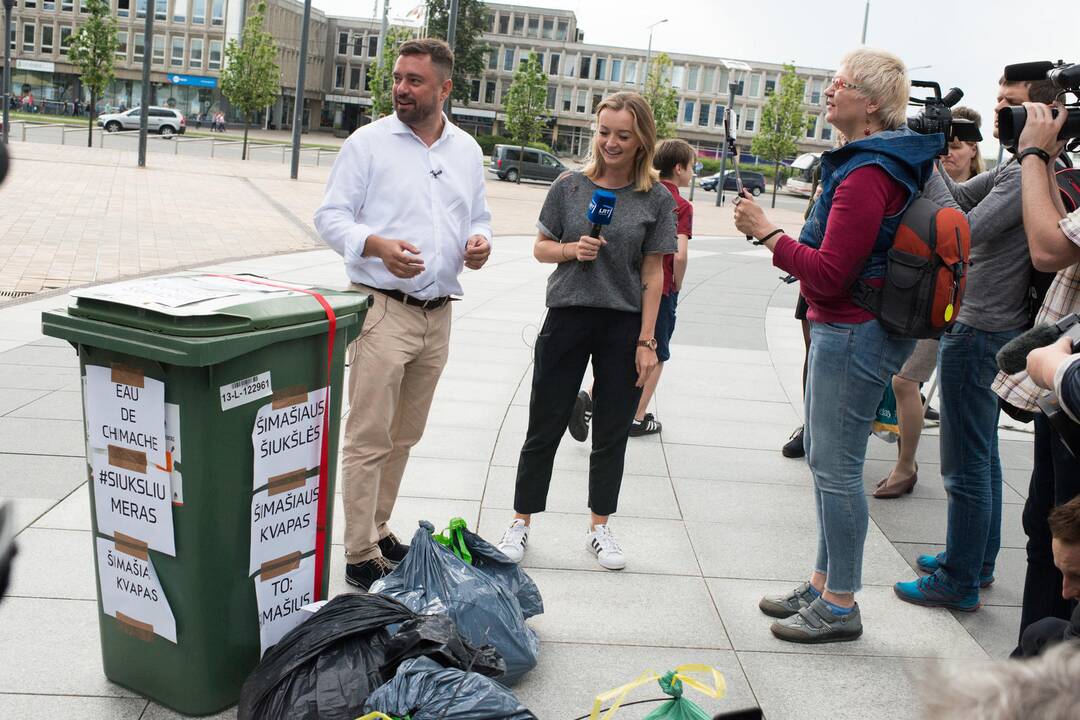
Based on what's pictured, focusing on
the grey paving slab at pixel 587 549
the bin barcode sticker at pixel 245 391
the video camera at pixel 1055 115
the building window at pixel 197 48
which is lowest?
the grey paving slab at pixel 587 549

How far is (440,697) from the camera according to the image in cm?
251

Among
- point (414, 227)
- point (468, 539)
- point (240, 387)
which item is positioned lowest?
point (468, 539)

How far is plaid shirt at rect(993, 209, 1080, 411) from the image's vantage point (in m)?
3.04

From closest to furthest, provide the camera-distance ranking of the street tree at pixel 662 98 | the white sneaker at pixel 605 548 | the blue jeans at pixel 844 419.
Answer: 1. the blue jeans at pixel 844 419
2. the white sneaker at pixel 605 548
3. the street tree at pixel 662 98

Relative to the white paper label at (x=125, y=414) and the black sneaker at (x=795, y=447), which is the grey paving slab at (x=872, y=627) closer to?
the black sneaker at (x=795, y=447)

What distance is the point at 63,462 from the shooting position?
5.07 m

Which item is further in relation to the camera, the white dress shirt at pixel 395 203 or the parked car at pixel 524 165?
the parked car at pixel 524 165

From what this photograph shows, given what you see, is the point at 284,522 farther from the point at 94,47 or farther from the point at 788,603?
the point at 94,47

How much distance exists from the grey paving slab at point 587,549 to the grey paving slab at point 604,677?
734 mm

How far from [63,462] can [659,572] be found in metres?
2.94

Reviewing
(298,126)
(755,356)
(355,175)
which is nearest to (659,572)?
(355,175)

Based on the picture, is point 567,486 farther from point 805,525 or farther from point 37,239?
point 37,239

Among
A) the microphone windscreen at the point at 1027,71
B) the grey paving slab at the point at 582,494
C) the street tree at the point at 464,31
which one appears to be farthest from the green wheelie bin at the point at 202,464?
the street tree at the point at 464,31

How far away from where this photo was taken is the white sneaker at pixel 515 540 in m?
4.27
